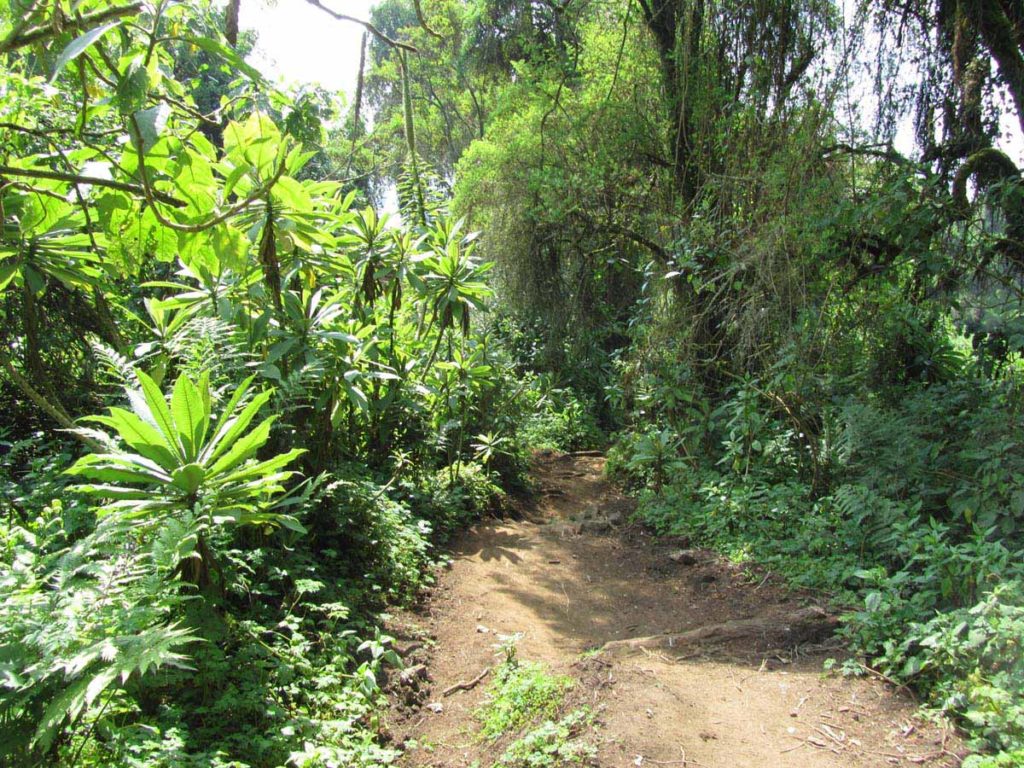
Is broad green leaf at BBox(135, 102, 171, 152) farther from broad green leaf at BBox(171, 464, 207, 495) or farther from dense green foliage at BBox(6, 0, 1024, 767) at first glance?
broad green leaf at BBox(171, 464, 207, 495)

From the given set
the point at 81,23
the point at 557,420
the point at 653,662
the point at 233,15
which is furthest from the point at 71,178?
the point at 557,420

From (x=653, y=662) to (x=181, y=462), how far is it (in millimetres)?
2259

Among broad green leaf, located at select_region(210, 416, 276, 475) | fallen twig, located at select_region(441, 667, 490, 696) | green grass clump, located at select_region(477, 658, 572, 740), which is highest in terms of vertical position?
broad green leaf, located at select_region(210, 416, 276, 475)

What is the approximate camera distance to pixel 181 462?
269 cm

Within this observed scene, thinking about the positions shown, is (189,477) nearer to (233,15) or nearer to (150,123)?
(150,123)

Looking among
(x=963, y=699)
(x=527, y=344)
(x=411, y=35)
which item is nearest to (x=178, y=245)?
(x=963, y=699)

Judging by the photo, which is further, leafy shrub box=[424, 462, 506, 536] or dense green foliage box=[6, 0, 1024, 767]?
leafy shrub box=[424, 462, 506, 536]

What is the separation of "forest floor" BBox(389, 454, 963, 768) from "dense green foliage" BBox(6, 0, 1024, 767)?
187 millimetres

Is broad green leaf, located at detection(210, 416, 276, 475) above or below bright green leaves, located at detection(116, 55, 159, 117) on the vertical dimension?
below

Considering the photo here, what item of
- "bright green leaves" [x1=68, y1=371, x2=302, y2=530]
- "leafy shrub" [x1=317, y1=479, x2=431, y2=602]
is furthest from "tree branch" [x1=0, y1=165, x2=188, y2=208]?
"leafy shrub" [x1=317, y1=479, x2=431, y2=602]

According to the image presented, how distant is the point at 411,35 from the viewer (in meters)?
17.1

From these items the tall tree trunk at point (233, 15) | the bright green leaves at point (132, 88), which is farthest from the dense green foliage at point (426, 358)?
the tall tree trunk at point (233, 15)

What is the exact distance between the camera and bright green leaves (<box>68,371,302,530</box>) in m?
2.58

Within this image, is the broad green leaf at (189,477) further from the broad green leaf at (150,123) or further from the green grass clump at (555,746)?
the green grass clump at (555,746)
